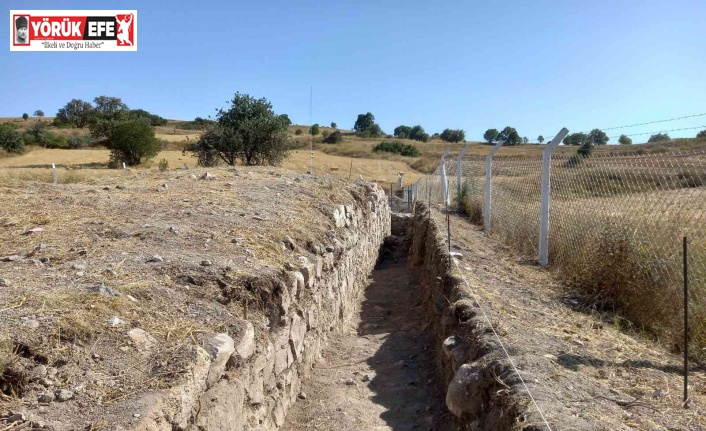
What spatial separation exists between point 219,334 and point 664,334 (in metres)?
3.71

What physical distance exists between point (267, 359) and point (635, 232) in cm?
385

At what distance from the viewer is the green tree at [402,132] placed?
278ft

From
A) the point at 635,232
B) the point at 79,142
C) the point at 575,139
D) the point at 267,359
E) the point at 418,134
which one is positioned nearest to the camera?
the point at 267,359

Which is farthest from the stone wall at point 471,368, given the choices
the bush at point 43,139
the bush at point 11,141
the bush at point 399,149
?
the bush at point 399,149

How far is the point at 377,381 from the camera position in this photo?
223 inches

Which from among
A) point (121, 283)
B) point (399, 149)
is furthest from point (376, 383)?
point (399, 149)

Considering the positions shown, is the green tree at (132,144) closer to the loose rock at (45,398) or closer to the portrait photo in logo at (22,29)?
the portrait photo in logo at (22,29)

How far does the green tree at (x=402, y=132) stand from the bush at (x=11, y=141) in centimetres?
5460

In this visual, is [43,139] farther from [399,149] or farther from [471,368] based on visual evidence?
[471,368]

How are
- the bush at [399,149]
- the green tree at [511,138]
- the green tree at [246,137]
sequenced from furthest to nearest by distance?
the bush at [399,149] → the green tree at [246,137] → the green tree at [511,138]

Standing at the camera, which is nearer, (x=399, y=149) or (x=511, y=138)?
(x=511, y=138)

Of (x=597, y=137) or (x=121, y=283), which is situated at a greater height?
(x=597, y=137)

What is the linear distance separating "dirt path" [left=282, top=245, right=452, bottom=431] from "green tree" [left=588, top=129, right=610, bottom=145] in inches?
120

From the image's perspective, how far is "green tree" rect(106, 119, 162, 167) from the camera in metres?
35.3
